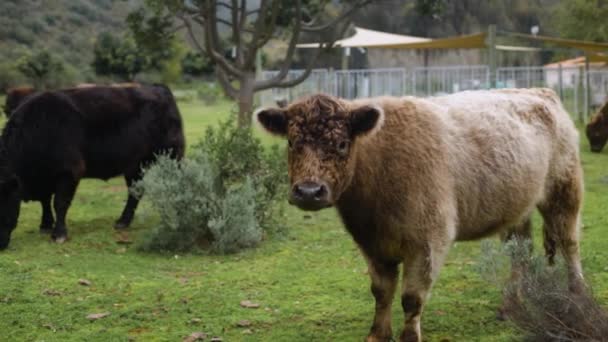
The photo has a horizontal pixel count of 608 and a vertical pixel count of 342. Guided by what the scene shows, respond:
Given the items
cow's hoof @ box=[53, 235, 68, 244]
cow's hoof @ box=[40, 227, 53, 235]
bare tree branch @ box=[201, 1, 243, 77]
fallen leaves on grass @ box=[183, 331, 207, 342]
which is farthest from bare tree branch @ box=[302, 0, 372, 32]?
fallen leaves on grass @ box=[183, 331, 207, 342]

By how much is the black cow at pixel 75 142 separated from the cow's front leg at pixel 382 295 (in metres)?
4.95

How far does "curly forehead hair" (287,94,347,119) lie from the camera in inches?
182

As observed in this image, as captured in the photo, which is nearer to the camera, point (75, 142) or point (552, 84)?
point (75, 142)

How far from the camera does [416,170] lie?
500 centimetres

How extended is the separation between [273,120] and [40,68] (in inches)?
1149

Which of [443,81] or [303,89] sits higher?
[443,81]

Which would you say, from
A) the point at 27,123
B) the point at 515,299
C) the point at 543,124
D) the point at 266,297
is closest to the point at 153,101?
the point at 27,123

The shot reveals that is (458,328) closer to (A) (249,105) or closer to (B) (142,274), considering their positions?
(B) (142,274)

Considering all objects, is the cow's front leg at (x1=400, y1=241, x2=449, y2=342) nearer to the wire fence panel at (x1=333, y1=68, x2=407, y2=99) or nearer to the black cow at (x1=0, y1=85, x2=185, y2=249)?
the black cow at (x1=0, y1=85, x2=185, y2=249)

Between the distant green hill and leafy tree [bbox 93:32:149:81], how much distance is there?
4.18ft

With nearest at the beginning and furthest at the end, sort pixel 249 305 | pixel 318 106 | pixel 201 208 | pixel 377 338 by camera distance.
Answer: pixel 318 106
pixel 377 338
pixel 249 305
pixel 201 208

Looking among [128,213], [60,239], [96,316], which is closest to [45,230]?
[60,239]

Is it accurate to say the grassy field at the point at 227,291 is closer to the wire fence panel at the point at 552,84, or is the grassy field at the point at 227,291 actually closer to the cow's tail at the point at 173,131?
the cow's tail at the point at 173,131

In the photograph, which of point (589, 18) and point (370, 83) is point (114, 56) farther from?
point (589, 18)
